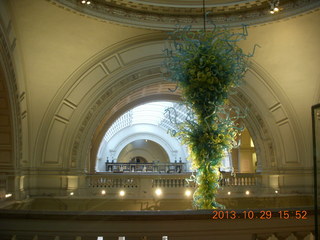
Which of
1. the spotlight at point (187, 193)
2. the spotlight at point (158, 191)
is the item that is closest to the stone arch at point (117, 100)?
the spotlight at point (158, 191)

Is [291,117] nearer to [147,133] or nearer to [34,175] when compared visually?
[34,175]

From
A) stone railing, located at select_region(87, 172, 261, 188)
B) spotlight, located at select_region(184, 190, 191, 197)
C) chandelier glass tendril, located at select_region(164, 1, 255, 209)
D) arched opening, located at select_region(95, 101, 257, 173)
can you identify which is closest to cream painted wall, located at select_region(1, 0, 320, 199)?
stone railing, located at select_region(87, 172, 261, 188)

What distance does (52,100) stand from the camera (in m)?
13.9

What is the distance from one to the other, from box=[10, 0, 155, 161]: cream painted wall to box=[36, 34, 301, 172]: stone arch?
1.14 ft

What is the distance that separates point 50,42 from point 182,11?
4892 millimetres

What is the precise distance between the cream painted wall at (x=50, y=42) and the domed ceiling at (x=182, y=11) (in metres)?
0.42

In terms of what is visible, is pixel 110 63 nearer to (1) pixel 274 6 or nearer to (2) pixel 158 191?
(2) pixel 158 191

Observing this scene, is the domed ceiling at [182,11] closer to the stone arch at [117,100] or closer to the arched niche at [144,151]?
the stone arch at [117,100]

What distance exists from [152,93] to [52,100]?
6.98 meters

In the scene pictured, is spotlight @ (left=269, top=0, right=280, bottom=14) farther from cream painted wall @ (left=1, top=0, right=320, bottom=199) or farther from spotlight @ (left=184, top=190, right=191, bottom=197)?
spotlight @ (left=184, top=190, right=191, bottom=197)

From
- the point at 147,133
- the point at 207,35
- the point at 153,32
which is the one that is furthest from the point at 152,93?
the point at 147,133

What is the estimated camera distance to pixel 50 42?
12.6 metres

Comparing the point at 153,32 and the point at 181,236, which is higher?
the point at 153,32

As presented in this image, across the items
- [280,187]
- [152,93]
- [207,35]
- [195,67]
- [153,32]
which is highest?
[153,32]
